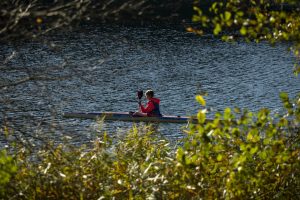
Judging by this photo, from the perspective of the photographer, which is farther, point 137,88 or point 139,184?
point 137,88

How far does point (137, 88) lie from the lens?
76.4ft

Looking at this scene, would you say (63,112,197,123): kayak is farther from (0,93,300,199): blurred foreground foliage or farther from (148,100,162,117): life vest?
(0,93,300,199): blurred foreground foliage

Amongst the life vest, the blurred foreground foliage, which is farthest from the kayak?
the blurred foreground foliage

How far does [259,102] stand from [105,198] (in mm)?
16054

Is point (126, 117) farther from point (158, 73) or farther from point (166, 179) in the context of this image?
point (166, 179)

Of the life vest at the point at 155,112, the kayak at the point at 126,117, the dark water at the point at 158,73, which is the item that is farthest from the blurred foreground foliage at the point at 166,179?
the life vest at the point at 155,112

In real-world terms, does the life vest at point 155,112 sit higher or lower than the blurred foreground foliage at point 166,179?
lower

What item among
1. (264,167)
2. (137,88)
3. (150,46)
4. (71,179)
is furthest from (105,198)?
(150,46)

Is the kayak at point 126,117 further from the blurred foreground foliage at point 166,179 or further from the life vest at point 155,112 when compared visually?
the blurred foreground foliage at point 166,179

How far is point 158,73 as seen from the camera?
2612 centimetres

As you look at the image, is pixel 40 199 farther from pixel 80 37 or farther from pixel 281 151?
pixel 80 37

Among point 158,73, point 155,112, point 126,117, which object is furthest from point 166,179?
point 158,73

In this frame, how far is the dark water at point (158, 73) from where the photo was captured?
20.3 m

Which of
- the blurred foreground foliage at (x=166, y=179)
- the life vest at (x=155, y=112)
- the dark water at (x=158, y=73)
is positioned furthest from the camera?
the dark water at (x=158, y=73)
